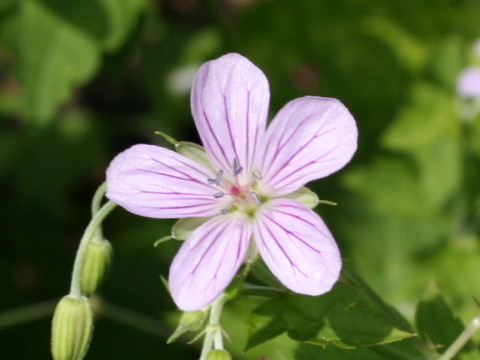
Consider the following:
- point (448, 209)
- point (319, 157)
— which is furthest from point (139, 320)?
point (319, 157)

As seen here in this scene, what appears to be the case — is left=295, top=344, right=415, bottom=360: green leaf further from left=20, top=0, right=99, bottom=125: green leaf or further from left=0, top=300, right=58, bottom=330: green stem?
left=0, top=300, right=58, bottom=330: green stem

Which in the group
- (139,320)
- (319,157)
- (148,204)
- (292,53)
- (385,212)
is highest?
(319,157)

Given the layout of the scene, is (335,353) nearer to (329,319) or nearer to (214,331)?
(329,319)

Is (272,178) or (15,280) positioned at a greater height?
(272,178)

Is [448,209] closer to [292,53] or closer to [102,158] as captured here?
[292,53]

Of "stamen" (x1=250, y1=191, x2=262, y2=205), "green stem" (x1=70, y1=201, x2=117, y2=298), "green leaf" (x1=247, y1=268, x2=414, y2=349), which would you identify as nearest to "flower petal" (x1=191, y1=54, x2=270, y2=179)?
"stamen" (x1=250, y1=191, x2=262, y2=205)

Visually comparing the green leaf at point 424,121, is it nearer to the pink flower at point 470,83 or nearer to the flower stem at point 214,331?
the pink flower at point 470,83
